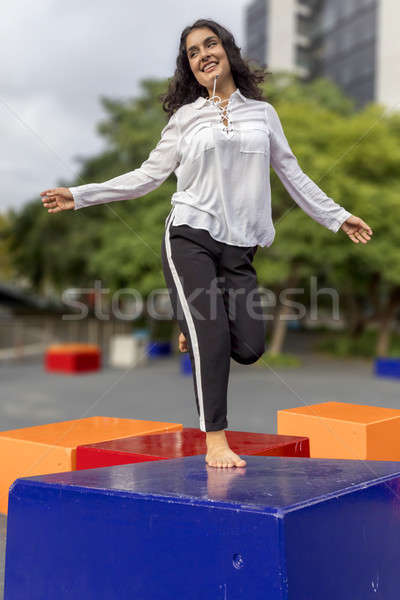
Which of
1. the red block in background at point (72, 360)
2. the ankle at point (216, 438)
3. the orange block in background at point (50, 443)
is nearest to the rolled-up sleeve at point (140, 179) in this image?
the ankle at point (216, 438)

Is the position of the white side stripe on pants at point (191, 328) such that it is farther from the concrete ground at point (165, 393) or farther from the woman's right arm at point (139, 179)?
the concrete ground at point (165, 393)

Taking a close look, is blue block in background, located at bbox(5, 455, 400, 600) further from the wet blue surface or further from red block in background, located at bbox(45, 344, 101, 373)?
red block in background, located at bbox(45, 344, 101, 373)

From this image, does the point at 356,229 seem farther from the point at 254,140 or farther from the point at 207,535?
the point at 207,535

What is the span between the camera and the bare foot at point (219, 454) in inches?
105

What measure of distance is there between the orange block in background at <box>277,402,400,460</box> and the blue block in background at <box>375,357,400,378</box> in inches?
362

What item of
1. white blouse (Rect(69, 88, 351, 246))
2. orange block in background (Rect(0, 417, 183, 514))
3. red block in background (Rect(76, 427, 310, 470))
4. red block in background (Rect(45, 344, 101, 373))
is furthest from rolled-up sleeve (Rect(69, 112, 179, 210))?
red block in background (Rect(45, 344, 101, 373))

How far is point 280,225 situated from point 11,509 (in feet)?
39.4

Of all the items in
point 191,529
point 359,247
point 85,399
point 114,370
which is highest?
point 359,247

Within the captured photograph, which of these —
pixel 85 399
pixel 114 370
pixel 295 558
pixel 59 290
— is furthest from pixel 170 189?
pixel 295 558

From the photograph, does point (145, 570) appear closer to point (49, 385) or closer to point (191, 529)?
point (191, 529)

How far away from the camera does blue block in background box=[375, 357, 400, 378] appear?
13438 millimetres

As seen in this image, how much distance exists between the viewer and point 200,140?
2730 mm

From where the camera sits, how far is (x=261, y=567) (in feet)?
6.11

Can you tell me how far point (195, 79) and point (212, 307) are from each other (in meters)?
1.07
